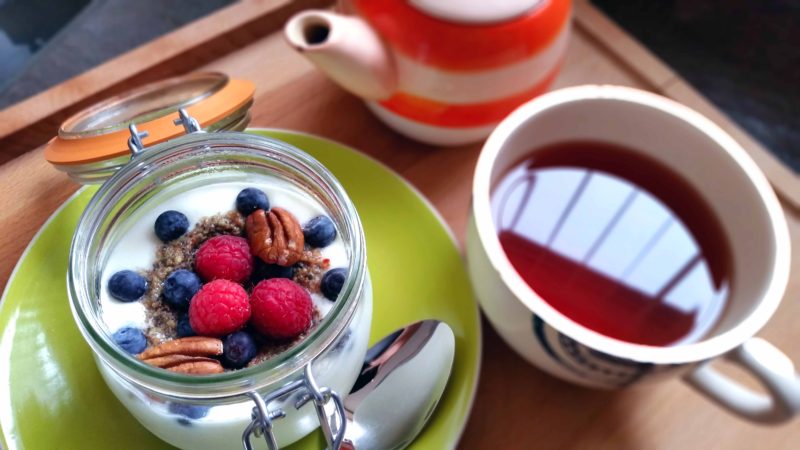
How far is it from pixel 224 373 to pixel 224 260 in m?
0.11

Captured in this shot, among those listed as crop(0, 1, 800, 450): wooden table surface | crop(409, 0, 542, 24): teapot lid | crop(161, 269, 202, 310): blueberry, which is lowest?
crop(0, 1, 800, 450): wooden table surface

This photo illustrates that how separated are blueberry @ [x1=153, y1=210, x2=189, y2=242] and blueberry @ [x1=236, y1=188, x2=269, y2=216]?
44 mm

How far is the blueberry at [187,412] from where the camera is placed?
1.48 feet

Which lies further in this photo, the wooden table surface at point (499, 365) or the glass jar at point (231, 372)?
the wooden table surface at point (499, 365)

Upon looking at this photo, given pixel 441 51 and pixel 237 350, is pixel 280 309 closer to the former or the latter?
pixel 237 350

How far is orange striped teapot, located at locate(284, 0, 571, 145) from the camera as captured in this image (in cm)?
53

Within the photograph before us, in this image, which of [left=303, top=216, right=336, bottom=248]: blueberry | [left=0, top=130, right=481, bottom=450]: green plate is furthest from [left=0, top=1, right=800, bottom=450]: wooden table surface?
[left=303, top=216, right=336, bottom=248]: blueberry

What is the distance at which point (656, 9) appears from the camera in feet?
3.36

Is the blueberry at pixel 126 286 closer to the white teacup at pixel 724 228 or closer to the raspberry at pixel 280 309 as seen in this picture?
the raspberry at pixel 280 309

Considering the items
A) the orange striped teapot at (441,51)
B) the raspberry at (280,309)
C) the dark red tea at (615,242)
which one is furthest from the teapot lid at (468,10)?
the raspberry at (280,309)

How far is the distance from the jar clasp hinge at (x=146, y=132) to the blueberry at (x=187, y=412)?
187 mm

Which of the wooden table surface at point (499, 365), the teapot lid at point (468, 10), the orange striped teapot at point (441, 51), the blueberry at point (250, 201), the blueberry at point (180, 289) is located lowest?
the wooden table surface at point (499, 365)

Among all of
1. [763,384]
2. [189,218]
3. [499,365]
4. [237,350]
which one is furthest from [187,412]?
[763,384]

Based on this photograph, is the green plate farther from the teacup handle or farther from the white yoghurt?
the teacup handle
